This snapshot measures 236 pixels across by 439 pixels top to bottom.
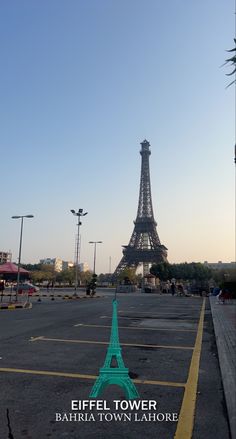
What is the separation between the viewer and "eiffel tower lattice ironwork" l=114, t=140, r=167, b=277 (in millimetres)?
109250

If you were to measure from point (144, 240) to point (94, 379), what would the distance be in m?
108

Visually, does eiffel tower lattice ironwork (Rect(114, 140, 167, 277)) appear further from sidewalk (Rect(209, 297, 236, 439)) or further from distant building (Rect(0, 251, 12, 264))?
sidewalk (Rect(209, 297, 236, 439))

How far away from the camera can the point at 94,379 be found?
660 centimetres

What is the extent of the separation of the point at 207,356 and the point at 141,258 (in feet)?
329

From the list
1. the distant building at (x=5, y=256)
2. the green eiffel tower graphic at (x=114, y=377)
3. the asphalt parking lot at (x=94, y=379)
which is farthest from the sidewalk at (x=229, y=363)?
the distant building at (x=5, y=256)

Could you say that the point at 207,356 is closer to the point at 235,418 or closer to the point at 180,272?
the point at 235,418

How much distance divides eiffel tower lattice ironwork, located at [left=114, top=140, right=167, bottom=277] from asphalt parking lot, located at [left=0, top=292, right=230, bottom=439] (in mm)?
96416

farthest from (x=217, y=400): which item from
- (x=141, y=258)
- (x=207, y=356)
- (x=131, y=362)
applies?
(x=141, y=258)

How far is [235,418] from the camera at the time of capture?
15.6 ft

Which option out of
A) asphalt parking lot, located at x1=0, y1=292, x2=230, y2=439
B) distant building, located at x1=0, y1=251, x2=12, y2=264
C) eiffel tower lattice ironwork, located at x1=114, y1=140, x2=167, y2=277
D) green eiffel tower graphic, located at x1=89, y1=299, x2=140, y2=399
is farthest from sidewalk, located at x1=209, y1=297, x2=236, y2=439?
distant building, located at x1=0, y1=251, x2=12, y2=264

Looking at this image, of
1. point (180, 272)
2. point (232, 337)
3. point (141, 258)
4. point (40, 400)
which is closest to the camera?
point (40, 400)

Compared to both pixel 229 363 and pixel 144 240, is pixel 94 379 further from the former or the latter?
pixel 144 240

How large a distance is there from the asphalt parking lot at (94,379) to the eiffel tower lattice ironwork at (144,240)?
96.4m

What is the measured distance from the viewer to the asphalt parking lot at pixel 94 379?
4.52 m
